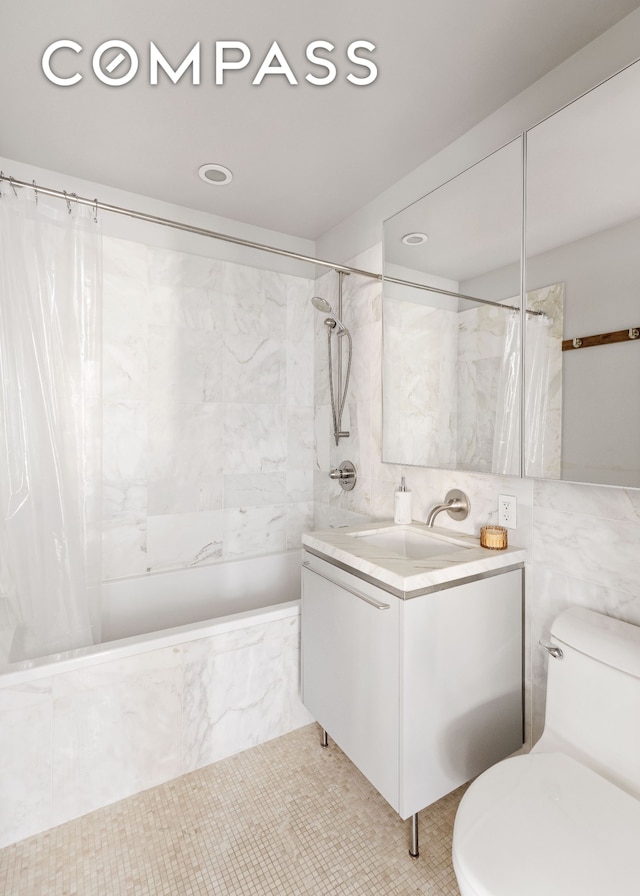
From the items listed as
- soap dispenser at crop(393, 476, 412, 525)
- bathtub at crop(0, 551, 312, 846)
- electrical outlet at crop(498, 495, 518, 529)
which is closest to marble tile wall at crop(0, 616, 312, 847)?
bathtub at crop(0, 551, 312, 846)

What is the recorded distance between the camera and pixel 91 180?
2025 mm

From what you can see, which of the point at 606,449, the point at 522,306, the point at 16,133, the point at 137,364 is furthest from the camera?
the point at 137,364

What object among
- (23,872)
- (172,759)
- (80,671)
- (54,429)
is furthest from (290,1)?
(23,872)

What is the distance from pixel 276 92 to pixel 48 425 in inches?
54.4

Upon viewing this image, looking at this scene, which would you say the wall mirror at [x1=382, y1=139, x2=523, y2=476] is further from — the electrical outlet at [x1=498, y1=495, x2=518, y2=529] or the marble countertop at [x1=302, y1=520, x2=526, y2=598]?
the marble countertop at [x1=302, y1=520, x2=526, y2=598]

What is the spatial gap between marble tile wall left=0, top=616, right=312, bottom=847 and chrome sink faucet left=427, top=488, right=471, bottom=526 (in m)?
0.73

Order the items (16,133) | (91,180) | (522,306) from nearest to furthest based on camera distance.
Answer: (522,306)
(16,133)
(91,180)

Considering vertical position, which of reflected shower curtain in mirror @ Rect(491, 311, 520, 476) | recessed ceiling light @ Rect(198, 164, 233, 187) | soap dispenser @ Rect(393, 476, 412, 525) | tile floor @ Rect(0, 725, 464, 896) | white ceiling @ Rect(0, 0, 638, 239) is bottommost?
tile floor @ Rect(0, 725, 464, 896)

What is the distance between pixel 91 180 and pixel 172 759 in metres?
2.51

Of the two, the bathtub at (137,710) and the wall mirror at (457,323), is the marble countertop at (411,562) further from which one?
the bathtub at (137,710)

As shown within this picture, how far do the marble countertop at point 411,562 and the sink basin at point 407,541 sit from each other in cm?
4

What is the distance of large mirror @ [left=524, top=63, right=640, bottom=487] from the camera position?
3.63 feet

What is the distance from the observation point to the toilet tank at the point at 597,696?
1.05m

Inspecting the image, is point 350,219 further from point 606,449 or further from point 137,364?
point 606,449
